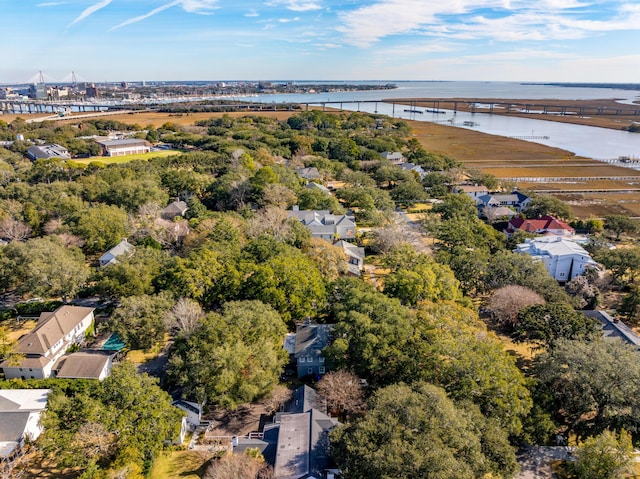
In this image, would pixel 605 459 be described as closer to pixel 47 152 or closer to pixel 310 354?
pixel 310 354

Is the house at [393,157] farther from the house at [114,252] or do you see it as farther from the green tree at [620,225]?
the house at [114,252]

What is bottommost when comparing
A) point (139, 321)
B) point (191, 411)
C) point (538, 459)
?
point (538, 459)

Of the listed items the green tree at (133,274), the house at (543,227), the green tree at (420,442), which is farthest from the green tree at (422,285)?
the house at (543,227)

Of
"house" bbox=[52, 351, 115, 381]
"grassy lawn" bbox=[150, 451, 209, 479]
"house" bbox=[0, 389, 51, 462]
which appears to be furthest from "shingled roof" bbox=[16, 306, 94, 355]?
"grassy lawn" bbox=[150, 451, 209, 479]

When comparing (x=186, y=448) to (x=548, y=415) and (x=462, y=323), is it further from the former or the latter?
(x=548, y=415)

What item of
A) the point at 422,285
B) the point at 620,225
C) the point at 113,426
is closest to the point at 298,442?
the point at 113,426
